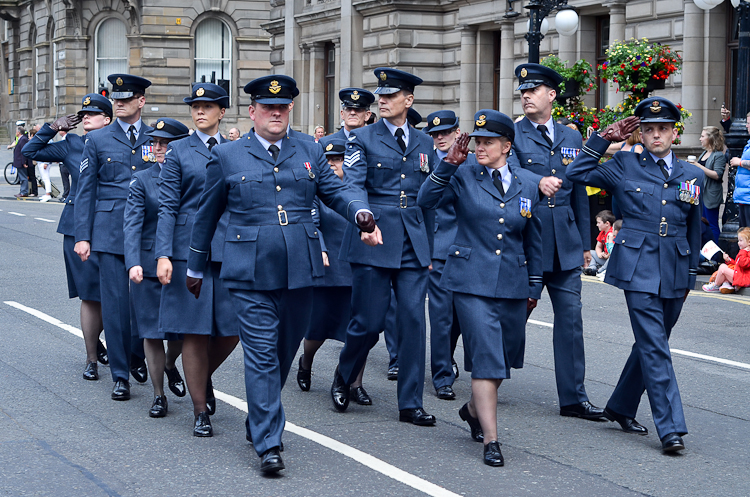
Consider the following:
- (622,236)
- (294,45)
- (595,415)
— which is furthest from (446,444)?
(294,45)

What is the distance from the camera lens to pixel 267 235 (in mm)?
6047

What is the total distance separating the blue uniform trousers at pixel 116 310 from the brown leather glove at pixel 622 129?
11.5ft

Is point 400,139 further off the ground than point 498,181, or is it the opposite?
point 400,139

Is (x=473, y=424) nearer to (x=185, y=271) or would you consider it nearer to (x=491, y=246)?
(x=491, y=246)

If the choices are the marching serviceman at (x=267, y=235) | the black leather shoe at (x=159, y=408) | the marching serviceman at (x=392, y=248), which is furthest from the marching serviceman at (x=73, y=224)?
the marching serviceman at (x=267, y=235)

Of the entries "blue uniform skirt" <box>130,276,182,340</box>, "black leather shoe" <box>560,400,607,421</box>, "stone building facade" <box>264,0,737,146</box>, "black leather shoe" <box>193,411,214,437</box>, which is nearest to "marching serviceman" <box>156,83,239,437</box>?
"black leather shoe" <box>193,411,214,437</box>

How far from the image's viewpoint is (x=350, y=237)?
7.29 meters

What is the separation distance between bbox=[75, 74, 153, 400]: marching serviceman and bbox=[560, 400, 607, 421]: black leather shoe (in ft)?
9.80

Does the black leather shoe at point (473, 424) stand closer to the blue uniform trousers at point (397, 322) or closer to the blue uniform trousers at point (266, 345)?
→ the blue uniform trousers at point (397, 322)

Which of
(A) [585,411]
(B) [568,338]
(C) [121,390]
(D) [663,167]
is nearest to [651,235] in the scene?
(D) [663,167]

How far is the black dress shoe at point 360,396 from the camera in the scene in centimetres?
749

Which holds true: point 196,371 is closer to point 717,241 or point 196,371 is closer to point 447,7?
point 717,241

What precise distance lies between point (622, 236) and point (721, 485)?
1648 millimetres

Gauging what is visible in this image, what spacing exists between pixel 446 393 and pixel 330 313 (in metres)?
1.04
